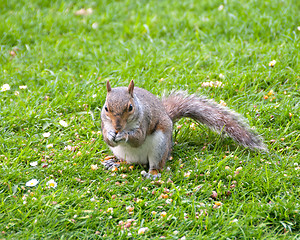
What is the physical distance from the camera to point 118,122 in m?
2.26

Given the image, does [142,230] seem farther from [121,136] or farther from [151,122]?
[151,122]

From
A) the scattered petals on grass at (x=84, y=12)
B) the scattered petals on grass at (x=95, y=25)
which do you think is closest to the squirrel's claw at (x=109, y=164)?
the scattered petals on grass at (x=95, y=25)

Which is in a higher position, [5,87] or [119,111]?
[119,111]

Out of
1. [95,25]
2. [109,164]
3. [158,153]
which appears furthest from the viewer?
[95,25]

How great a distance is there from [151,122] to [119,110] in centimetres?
27

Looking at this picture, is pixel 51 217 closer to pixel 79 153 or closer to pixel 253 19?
pixel 79 153

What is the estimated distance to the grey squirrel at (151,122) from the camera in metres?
2.30

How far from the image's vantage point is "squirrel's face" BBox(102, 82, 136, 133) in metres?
2.26

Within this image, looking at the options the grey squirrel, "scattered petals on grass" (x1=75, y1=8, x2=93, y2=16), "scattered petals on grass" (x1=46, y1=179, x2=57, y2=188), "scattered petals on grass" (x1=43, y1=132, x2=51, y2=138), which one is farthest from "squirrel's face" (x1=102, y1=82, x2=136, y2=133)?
"scattered petals on grass" (x1=75, y1=8, x2=93, y2=16)

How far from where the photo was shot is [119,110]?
2260 millimetres

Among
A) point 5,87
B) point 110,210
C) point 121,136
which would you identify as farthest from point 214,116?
point 5,87

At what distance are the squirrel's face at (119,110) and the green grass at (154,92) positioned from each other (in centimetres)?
35

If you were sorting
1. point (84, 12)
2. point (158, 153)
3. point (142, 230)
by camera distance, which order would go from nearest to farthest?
point (142, 230) → point (158, 153) → point (84, 12)

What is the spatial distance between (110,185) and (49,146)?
22.3 inches
